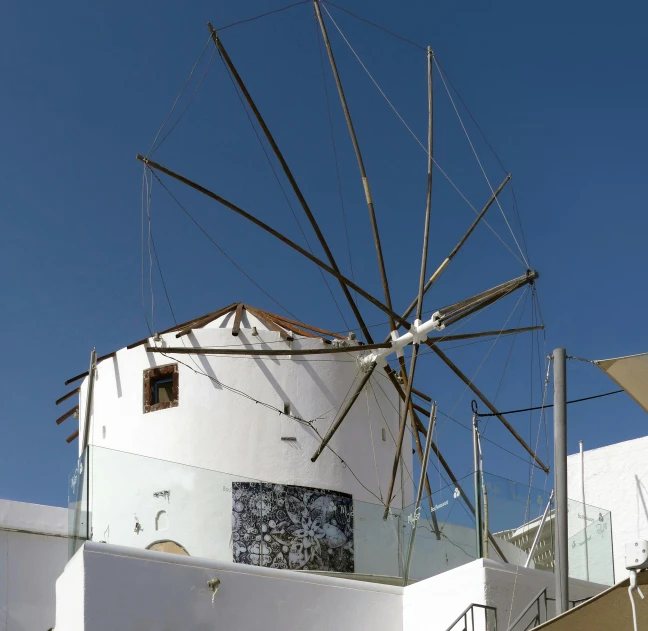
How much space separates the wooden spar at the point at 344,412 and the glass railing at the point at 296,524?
111 centimetres

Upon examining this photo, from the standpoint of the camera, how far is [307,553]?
16812 mm

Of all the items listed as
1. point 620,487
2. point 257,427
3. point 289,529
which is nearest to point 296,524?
point 289,529

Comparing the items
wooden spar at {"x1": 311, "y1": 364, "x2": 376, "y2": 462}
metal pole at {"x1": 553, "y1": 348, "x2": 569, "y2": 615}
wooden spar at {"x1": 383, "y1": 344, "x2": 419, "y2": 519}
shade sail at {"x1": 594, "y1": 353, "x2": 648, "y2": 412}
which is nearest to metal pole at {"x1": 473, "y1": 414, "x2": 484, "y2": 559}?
metal pole at {"x1": 553, "y1": 348, "x2": 569, "y2": 615}

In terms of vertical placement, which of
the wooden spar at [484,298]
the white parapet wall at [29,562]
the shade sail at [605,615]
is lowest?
the shade sail at [605,615]

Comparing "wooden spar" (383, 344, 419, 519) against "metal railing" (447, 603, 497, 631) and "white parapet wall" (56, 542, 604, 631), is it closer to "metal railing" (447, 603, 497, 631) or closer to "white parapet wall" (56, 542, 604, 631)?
"white parapet wall" (56, 542, 604, 631)

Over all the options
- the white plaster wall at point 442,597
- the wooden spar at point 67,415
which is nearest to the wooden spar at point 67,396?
Answer: the wooden spar at point 67,415

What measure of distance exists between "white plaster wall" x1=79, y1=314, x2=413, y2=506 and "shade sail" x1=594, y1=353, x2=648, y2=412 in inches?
271

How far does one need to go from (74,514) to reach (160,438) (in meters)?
3.61

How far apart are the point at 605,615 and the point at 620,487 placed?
11350 mm

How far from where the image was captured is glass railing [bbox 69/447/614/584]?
15.1m

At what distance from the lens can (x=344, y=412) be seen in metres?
18.5

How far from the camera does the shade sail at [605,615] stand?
A: 34.5 feet

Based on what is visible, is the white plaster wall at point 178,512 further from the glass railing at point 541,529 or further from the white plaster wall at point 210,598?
the glass railing at point 541,529

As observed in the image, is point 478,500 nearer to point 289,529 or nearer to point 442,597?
point 442,597
